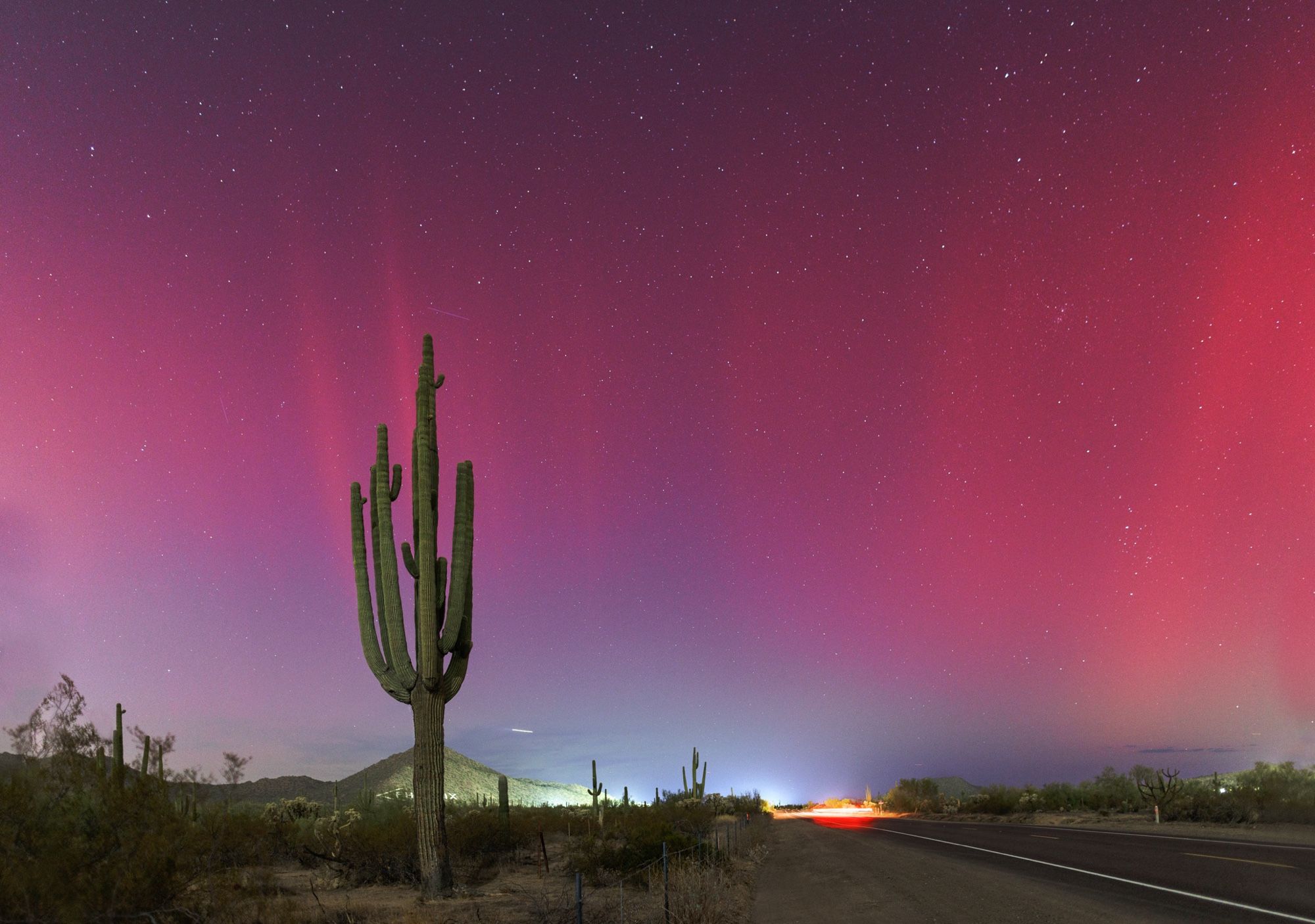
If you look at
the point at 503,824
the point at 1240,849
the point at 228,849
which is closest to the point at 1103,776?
the point at 1240,849

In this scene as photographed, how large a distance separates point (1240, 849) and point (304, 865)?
25.6 m

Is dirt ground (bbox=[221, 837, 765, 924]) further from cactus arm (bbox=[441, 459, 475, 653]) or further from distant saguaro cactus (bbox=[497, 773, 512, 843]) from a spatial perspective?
cactus arm (bbox=[441, 459, 475, 653])

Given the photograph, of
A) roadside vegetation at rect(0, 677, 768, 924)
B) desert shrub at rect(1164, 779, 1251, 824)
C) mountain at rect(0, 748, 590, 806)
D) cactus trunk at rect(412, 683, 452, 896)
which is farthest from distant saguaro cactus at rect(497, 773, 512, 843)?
mountain at rect(0, 748, 590, 806)

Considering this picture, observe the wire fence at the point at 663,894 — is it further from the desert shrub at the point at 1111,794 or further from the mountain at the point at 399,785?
the mountain at the point at 399,785

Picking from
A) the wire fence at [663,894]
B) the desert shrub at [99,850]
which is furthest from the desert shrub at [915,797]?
the desert shrub at [99,850]

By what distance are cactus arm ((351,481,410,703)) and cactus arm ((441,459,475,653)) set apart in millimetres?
1248

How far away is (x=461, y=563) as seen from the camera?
63.6 ft

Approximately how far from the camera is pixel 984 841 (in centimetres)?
2981

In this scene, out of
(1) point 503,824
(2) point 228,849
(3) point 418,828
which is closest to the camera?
(2) point 228,849

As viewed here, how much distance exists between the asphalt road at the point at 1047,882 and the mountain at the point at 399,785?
63.0m

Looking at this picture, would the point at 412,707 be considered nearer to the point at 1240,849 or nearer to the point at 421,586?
the point at 421,586

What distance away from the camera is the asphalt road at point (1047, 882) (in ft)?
44.5

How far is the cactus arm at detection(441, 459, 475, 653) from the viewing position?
1877 centimetres

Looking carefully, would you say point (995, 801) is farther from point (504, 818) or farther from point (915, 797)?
point (504, 818)
